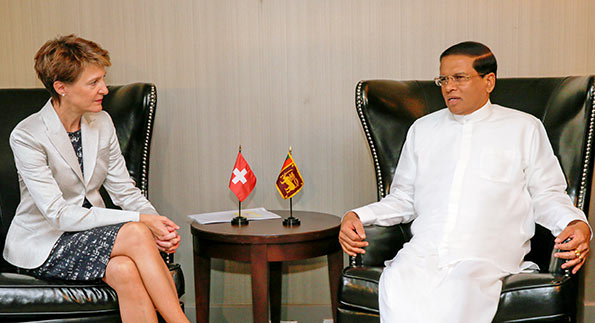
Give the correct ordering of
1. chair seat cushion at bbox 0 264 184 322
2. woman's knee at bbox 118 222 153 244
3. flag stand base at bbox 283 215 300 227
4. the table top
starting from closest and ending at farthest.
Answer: chair seat cushion at bbox 0 264 184 322 → woman's knee at bbox 118 222 153 244 → the table top → flag stand base at bbox 283 215 300 227

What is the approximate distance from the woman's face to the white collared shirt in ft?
3.73

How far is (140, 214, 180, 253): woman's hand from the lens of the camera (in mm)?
2541

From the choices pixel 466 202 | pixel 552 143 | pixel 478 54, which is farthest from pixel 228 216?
pixel 552 143

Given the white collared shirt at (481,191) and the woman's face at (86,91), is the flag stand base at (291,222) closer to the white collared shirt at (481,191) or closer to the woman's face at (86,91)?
the white collared shirt at (481,191)

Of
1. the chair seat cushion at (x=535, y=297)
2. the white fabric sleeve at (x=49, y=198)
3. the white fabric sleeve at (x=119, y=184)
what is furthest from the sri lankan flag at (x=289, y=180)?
the chair seat cushion at (x=535, y=297)

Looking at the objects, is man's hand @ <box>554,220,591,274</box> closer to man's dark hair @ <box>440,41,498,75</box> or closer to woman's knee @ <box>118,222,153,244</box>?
man's dark hair @ <box>440,41,498,75</box>

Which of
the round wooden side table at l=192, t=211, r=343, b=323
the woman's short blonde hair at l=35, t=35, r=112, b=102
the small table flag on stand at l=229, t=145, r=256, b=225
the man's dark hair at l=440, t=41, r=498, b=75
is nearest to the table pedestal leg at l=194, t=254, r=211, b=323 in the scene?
the round wooden side table at l=192, t=211, r=343, b=323

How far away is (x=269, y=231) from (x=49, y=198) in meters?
0.89

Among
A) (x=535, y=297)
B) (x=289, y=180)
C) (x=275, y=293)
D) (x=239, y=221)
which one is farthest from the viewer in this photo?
(x=275, y=293)

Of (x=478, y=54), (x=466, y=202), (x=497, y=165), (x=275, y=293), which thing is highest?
(x=478, y=54)

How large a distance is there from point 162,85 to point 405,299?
1.86m

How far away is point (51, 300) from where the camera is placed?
2.35 meters

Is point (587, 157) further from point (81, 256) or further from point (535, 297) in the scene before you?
point (81, 256)

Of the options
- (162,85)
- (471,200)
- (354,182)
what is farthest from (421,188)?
(162,85)
